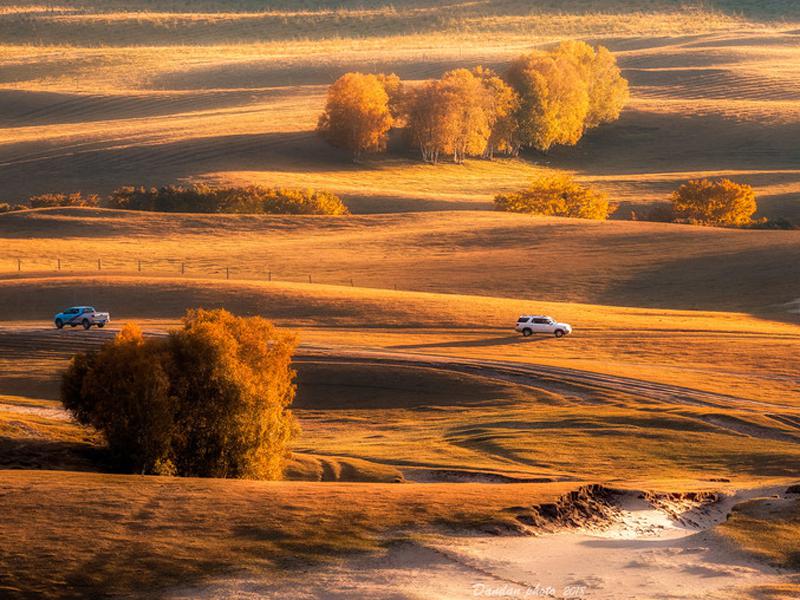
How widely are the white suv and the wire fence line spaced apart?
15.0 meters

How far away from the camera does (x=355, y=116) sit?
396 feet

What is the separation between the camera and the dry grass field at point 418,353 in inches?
891

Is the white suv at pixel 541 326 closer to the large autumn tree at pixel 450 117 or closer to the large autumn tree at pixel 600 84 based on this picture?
the large autumn tree at pixel 450 117

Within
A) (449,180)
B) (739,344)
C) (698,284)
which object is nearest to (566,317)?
(739,344)

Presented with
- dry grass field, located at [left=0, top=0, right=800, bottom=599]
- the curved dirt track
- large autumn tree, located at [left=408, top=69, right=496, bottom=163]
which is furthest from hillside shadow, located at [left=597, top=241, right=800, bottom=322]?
large autumn tree, located at [left=408, top=69, right=496, bottom=163]

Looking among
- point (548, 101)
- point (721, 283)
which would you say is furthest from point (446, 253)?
point (548, 101)

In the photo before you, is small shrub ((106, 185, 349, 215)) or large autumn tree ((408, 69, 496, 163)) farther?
large autumn tree ((408, 69, 496, 163))

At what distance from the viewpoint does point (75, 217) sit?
8756 cm

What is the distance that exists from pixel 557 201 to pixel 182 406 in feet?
234

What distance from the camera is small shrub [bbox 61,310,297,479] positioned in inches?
1233

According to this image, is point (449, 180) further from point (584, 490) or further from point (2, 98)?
point (584, 490)

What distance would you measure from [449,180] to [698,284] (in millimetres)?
46119

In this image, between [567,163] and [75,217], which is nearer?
[75,217]

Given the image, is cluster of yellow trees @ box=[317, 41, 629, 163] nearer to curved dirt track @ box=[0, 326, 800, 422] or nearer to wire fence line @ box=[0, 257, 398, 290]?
wire fence line @ box=[0, 257, 398, 290]
